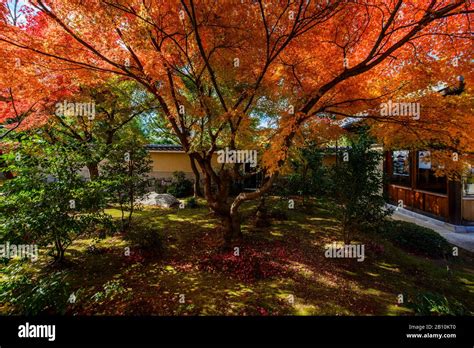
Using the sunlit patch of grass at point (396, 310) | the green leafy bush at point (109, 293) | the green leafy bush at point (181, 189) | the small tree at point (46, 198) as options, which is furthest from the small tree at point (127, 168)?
the green leafy bush at point (181, 189)

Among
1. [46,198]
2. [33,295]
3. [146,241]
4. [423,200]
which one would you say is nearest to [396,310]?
[146,241]

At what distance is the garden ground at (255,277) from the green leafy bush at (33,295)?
0.48 m

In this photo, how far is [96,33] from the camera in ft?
15.1

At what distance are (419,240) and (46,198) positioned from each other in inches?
397

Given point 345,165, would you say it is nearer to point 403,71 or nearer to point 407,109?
point 407,109

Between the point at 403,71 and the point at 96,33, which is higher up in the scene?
the point at 96,33

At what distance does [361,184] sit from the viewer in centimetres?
542

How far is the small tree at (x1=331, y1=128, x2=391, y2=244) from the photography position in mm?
5438

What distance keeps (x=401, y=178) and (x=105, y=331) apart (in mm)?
14823

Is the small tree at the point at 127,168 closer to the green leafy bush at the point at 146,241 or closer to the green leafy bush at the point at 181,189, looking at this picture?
the green leafy bush at the point at 146,241

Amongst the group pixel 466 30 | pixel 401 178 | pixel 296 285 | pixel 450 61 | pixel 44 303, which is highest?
pixel 466 30

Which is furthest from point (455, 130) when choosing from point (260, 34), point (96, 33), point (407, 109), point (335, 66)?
point (96, 33)

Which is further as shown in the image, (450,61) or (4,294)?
(450,61)

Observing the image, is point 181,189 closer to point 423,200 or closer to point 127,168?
point 127,168
